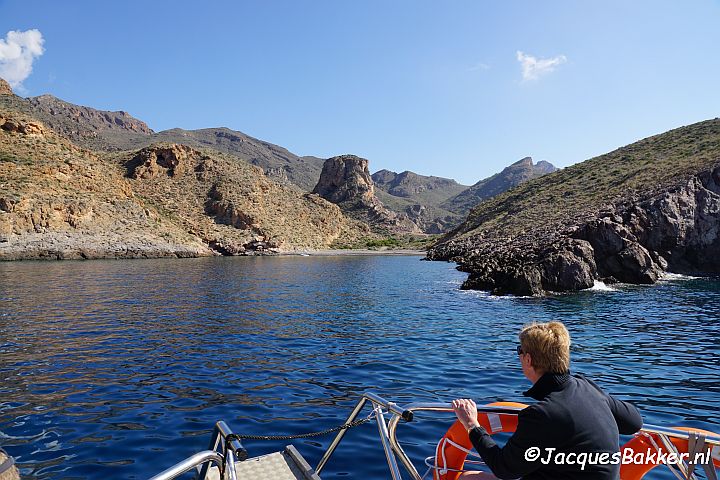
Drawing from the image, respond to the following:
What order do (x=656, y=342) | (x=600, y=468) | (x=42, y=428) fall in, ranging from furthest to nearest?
(x=656, y=342)
(x=42, y=428)
(x=600, y=468)

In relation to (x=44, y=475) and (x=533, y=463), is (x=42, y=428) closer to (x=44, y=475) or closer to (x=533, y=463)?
(x=44, y=475)

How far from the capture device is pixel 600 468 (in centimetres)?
346

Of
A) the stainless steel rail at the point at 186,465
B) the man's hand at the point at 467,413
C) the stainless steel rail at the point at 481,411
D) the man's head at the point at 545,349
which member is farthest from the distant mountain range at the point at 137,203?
the man's head at the point at 545,349

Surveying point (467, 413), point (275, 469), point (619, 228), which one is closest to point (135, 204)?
point (619, 228)

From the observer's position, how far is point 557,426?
3295mm

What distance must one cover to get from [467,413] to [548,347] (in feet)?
3.08

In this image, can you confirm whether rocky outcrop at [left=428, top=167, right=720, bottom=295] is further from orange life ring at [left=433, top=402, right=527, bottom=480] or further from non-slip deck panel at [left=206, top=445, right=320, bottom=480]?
orange life ring at [left=433, top=402, right=527, bottom=480]

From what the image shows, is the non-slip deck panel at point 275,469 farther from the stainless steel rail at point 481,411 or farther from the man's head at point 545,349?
the man's head at point 545,349

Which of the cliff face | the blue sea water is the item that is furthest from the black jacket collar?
the cliff face

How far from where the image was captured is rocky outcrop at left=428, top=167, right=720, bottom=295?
31859mm

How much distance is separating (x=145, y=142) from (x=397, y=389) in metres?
202

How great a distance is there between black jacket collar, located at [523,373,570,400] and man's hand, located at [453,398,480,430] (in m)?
0.62

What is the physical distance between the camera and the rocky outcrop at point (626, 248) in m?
31.9

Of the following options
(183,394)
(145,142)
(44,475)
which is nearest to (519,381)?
(183,394)
